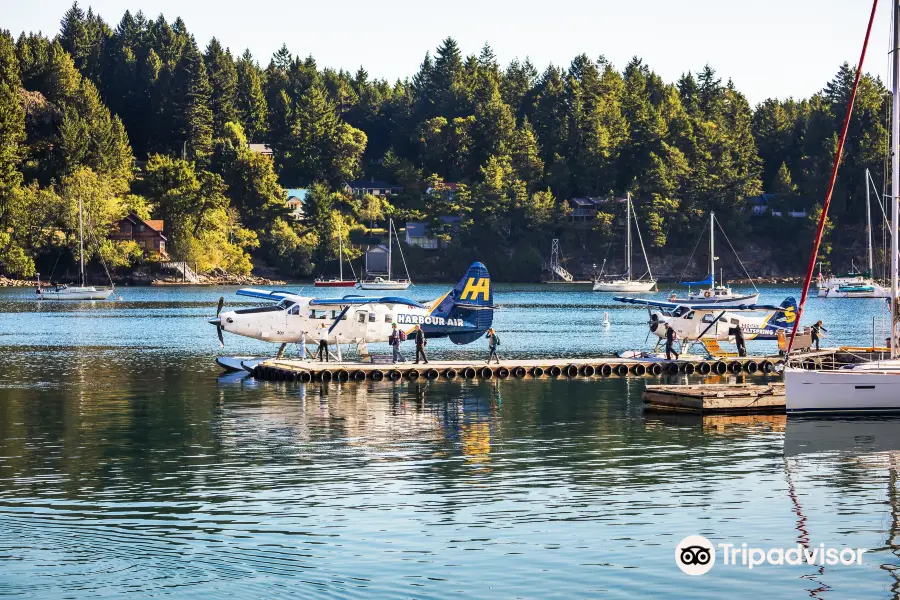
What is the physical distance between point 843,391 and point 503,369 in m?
15.4

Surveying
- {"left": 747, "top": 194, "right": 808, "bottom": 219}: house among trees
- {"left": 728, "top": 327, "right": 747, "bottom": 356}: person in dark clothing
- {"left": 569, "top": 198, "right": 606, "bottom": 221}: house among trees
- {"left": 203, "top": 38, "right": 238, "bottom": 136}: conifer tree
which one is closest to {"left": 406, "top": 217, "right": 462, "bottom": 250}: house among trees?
{"left": 569, "top": 198, "right": 606, "bottom": 221}: house among trees

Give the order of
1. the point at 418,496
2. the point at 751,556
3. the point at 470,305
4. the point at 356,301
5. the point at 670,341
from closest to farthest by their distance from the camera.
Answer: the point at 751,556
the point at 418,496
the point at 356,301
the point at 470,305
the point at 670,341

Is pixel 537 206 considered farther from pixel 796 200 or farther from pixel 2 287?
pixel 2 287

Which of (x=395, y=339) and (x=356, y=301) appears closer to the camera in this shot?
(x=356, y=301)

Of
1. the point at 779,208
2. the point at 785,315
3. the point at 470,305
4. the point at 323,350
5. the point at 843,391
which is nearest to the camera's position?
the point at 843,391

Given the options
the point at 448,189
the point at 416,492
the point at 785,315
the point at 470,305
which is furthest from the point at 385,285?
the point at 416,492

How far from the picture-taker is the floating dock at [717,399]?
34.4 m

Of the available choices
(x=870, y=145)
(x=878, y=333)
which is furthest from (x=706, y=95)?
(x=878, y=333)

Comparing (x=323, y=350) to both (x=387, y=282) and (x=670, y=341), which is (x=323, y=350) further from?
(x=387, y=282)

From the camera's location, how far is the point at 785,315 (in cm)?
5272

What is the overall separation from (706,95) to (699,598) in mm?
182205

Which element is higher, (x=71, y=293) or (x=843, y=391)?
(x=71, y=293)

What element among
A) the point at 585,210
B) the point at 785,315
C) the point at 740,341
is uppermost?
the point at 585,210

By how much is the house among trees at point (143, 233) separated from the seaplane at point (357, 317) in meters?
105
